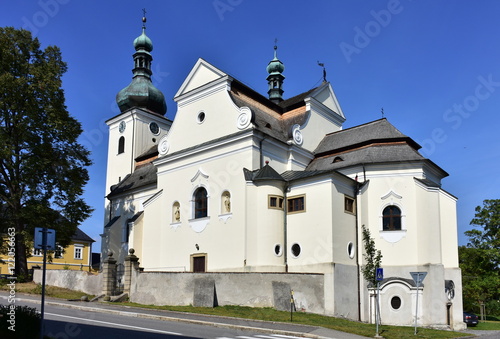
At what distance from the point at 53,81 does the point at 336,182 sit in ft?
58.0

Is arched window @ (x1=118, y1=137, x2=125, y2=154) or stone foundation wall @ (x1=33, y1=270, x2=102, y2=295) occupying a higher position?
arched window @ (x1=118, y1=137, x2=125, y2=154)

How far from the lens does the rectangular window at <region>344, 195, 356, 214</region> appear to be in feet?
82.6

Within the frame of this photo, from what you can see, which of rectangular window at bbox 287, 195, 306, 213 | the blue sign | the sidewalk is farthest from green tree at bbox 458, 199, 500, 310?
the blue sign

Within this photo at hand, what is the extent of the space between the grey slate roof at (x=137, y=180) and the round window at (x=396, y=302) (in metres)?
18.1

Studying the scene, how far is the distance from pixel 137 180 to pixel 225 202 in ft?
42.7

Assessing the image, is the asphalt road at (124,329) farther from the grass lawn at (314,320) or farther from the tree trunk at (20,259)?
the tree trunk at (20,259)

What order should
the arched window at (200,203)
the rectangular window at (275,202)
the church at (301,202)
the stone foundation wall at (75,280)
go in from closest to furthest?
1. the church at (301,202)
2. the rectangular window at (275,202)
3. the stone foundation wall at (75,280)
4. the arched window at (200,203)

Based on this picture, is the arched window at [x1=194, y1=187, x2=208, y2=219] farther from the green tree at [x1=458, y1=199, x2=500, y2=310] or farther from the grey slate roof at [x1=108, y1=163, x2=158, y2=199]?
the green tree at [x1=458, y1=199, x2=500, y2=310]

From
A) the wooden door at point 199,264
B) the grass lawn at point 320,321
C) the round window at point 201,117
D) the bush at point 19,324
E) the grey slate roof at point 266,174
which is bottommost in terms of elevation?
the grass lawn at point 320,321

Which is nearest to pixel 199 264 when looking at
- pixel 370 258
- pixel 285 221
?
pixel 285 221

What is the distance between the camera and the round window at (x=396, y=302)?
23.6 metres

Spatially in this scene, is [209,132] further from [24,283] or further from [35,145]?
[24,283]

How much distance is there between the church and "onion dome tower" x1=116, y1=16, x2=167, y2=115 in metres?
11.7

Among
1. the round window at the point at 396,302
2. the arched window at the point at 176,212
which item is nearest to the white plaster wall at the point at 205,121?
the arched window at the point at 176,212
